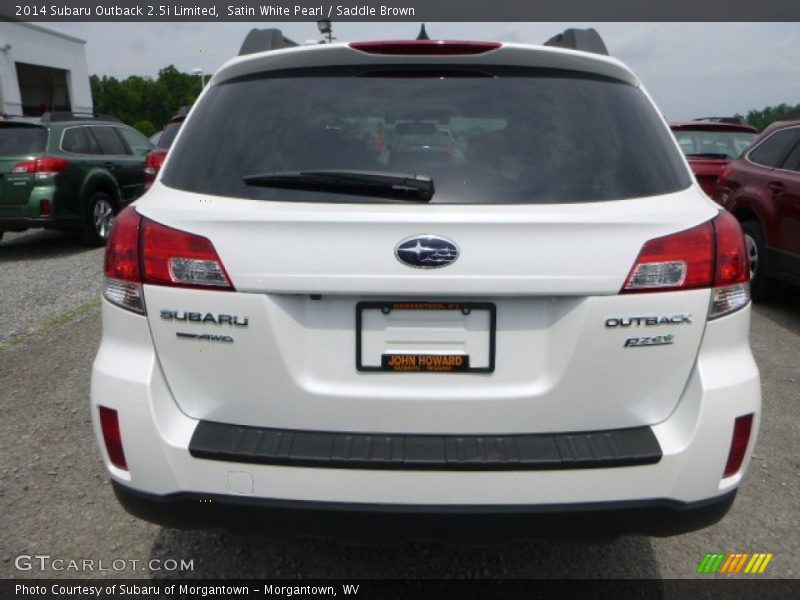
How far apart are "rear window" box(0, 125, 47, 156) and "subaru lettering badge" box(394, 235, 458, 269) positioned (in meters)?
8.33

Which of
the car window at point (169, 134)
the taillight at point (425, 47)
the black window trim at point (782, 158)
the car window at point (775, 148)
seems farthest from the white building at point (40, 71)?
the taillight at point (425, 47)

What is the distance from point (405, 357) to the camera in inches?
74.4

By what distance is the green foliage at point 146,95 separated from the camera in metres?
90.1

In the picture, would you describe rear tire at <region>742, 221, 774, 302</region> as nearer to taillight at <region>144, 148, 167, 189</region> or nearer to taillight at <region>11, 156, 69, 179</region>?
taillight at <region>144, 148, 167, 189</region>

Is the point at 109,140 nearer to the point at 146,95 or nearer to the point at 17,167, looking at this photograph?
the point at 17,167

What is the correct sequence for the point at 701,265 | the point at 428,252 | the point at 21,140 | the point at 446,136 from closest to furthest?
the point at 428,252
the point at 701,265
the point at 446,136
the point at 21,140

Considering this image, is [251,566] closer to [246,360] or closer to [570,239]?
[246,360]

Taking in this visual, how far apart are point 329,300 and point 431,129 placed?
61 centimetres

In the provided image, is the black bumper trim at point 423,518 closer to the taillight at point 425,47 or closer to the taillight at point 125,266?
the taillight at point 125,266

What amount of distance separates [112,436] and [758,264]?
5.96m

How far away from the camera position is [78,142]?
945 centimetres

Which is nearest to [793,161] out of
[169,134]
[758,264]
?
[758,264]

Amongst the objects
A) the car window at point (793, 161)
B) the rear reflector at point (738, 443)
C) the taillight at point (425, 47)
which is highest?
the taillight at point (425, 47)

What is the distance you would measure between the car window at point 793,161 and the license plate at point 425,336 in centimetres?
529
